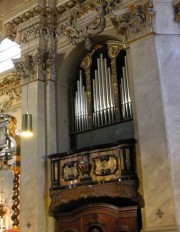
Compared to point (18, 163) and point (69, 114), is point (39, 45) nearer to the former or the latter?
point (69, 114)

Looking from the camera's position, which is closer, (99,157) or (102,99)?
(99,157)

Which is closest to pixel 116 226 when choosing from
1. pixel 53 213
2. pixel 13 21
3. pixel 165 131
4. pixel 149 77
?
pixel 53 213

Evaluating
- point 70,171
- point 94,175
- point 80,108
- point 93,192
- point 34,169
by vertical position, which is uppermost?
point 80,108

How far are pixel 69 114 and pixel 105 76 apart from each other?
4.53 feet

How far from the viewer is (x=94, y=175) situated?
803 cm

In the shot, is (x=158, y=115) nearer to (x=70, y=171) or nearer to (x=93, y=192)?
(x=93, y=192)

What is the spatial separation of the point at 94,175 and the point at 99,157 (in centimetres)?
38

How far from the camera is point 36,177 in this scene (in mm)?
8742

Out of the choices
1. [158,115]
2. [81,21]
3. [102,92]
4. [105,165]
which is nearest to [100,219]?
[105,165]

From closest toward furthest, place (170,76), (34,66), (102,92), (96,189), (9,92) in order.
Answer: (170,76) < (96,189) < (102,92) < (34,66) < (9,92)

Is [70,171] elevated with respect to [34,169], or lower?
lower

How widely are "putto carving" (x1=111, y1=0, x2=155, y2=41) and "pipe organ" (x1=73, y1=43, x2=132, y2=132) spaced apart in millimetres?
831

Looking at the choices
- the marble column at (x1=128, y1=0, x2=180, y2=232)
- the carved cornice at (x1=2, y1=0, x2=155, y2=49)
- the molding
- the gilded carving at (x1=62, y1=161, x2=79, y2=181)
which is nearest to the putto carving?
the carved cornice at (x1=2, y1=0, x2=155, y2=49)

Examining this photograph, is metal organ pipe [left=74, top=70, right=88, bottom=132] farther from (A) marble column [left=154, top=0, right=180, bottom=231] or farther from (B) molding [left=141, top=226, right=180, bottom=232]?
(B) molding [left=141, top=226, right=180, bottom=232]
